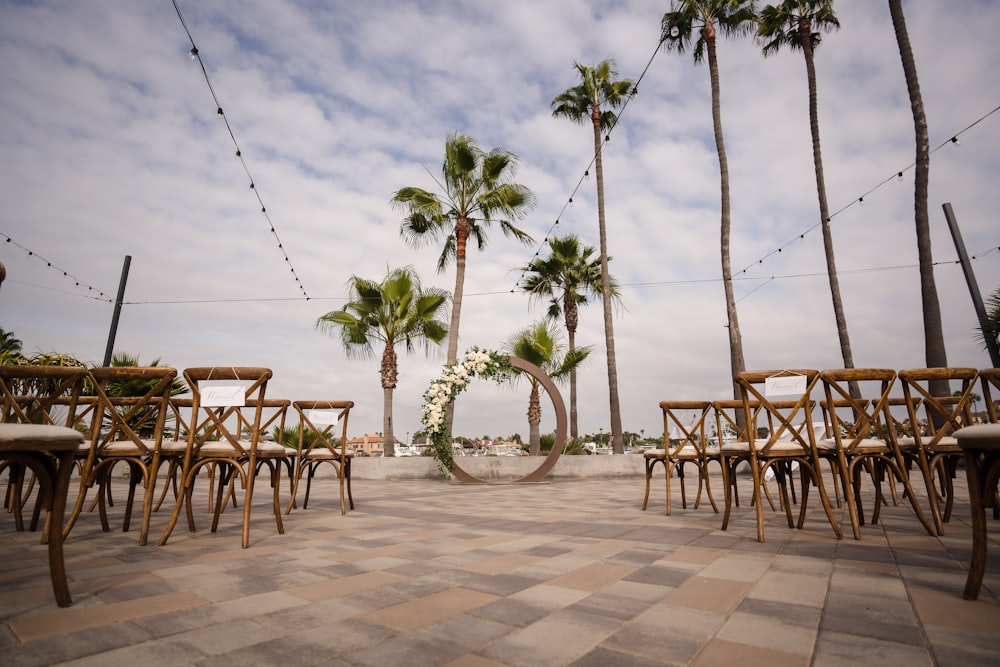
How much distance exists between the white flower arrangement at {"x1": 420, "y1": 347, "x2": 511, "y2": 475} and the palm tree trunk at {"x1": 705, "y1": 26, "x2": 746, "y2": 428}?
6.38 metres

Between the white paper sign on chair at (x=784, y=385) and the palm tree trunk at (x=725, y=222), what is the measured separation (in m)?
9.36

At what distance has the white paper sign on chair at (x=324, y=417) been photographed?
4641mm

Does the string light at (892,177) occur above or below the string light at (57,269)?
above

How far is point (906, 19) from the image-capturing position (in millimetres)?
10125

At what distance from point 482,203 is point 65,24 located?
919 cm

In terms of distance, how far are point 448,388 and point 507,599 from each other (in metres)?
7.30

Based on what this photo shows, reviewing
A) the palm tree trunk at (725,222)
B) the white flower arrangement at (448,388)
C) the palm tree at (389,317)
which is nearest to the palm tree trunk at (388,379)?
the palm tree at (389,317)

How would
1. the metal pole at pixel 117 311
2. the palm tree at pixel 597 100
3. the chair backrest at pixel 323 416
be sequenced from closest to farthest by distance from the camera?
the chair backrest at pixel 323 416 → the metal pole at pixel 117 311 → the palm tree at pixel 597 100

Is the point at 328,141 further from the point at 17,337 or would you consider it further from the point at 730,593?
the point at 17,337

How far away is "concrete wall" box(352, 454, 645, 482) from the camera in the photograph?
9789 mm

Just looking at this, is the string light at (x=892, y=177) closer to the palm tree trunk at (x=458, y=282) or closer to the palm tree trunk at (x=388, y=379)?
the palm tree trunk at (x=458, y=282)

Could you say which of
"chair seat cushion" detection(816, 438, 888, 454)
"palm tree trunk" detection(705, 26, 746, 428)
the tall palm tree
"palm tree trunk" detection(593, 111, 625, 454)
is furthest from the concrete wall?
"chair seat cushion" detection(816, 438, 888, 454)

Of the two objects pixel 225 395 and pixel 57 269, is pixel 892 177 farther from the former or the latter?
pixel 57 269

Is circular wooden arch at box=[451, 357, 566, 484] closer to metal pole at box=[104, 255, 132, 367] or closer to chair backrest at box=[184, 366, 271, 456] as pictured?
chair backrest at box=[184, 366, 271, 456]
